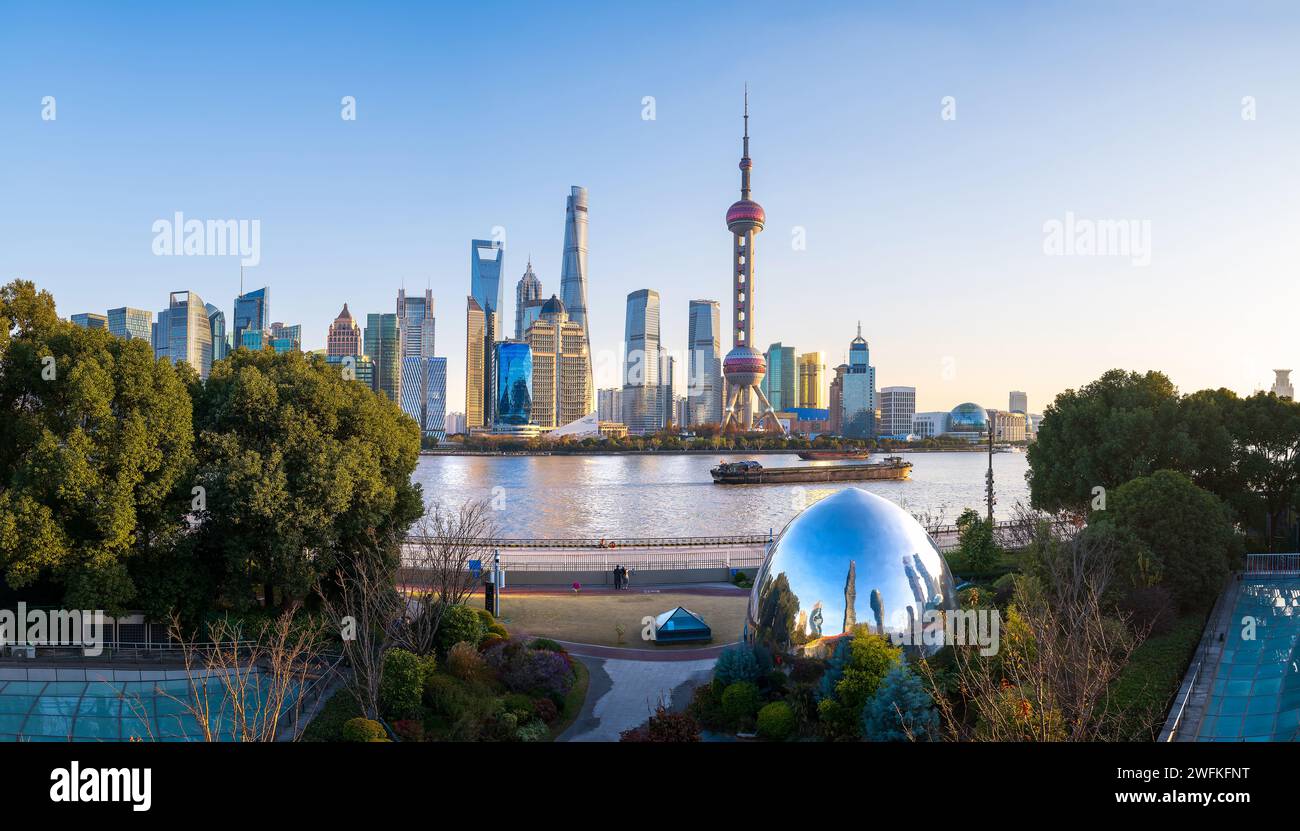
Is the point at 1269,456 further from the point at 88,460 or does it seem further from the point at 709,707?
the point at 88,460

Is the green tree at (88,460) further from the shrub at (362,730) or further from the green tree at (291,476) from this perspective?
the shrub at (362,730)

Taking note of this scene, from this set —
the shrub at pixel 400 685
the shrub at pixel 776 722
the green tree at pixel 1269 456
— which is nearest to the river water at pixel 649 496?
the green tree at pixel 1269 456

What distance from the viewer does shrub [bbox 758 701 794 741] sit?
1617 cm

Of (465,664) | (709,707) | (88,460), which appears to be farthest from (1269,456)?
(88,460)

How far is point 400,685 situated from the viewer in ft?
57.6

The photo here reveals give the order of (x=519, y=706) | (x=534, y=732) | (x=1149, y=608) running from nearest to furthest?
(x=534, y=732) → (x=519, y=706) → (x=1149, y=608)

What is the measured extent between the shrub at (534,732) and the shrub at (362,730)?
9.48 ft

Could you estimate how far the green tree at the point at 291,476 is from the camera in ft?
71.0

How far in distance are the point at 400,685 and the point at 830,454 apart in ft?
564

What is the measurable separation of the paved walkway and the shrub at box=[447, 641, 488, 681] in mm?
2874

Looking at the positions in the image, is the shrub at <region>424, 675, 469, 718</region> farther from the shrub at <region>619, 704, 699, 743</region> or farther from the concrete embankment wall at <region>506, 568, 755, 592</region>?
the concrete embankment wall at <region>506, 568, 755, 592</region>
